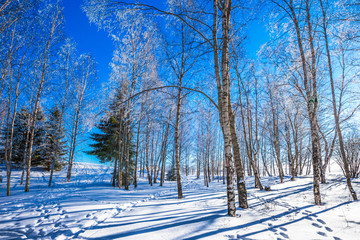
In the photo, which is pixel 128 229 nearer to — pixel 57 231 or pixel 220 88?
pixel 57 231

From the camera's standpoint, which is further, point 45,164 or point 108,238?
point 45,164

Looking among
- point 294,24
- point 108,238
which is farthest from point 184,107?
point 108,238

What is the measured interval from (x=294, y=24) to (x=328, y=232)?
733 centimetres

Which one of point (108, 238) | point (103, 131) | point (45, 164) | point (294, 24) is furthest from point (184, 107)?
point (45, 164)

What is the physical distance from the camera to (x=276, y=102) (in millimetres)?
12328

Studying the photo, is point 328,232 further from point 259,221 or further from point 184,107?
point 184,107

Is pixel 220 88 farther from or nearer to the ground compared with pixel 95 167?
farther from the ground

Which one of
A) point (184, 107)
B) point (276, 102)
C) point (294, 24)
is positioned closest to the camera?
point (294, 24)

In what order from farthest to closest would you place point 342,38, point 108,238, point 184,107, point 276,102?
point 276,102 < point 184,107 < point 342,38 < point 108,238

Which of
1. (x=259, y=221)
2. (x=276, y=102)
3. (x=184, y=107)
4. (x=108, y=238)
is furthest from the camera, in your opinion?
(x=276, y=102)

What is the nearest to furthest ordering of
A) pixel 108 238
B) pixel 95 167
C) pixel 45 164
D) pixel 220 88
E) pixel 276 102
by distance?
pixel 108 238, pixel 220 88, pixel 276 102, pixel 45 164, pixel 95 167

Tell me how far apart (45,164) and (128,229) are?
825 inches

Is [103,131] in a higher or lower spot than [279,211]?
higher

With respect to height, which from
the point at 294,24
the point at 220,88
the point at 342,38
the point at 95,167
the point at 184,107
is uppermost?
the point at 294,24
